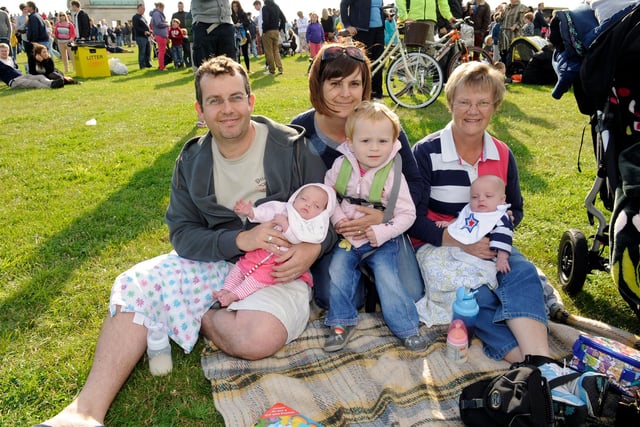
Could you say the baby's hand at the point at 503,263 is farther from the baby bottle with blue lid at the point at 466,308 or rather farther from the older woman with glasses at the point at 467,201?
the baby bottle with blue lid at the point at 466,308

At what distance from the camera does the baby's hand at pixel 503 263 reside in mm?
2743

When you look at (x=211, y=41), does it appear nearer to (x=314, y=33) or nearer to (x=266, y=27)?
→ (x=266, y=27)

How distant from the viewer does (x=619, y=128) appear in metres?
2.72

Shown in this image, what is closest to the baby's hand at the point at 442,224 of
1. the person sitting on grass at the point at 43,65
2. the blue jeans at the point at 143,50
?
the person sitting on grass at the point at 43,65

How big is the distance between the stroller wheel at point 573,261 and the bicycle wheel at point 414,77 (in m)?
5.61

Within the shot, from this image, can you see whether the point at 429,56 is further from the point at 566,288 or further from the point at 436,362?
the point at 436,362

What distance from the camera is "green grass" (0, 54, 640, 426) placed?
8.15ft

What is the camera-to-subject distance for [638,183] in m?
2.36

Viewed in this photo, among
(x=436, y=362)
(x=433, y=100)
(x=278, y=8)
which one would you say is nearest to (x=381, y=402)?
(x=436, y=362)

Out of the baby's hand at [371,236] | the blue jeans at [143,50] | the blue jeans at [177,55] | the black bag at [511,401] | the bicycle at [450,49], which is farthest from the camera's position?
the blue jeans at [143,50]

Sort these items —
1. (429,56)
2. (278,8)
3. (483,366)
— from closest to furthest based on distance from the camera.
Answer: (483,366) < (429,56) < (278,8)

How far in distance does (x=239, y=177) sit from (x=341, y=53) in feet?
3.20

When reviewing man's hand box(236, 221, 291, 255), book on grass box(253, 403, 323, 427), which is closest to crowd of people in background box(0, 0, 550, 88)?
man's hand box(236, 221, 291, 255)

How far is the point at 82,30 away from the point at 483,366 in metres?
18.7
